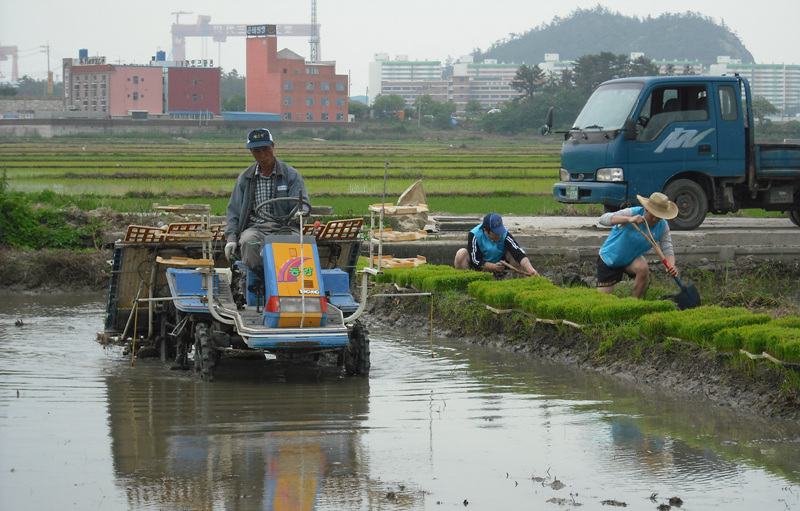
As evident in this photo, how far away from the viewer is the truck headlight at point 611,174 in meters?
16.1

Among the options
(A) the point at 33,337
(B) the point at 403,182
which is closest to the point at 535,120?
(B) the point at 403,182

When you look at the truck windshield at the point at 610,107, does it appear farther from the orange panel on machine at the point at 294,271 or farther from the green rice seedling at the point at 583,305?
the orange panel on machine at the point at 294,271

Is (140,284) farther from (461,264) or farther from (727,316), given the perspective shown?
(727,316)

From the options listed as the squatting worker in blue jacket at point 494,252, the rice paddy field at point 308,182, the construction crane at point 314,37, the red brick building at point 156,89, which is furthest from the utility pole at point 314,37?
the squatting worker in blue jacket at point 494,252

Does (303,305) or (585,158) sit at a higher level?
(585,158)

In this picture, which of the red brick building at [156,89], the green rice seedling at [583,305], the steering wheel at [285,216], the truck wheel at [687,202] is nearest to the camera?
the steering wheel at [285,216]

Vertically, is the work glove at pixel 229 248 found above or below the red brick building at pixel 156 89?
below

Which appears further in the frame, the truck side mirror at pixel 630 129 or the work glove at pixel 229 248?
the truck side mirror at pixel 630 129

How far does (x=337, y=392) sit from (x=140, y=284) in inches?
111

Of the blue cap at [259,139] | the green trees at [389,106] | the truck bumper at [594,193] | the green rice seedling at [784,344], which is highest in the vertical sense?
Result: the green trees at [389,106]

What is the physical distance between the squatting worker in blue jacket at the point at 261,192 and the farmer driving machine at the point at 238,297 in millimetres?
171

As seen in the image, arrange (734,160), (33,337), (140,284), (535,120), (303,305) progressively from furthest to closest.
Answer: (535,120) < (734,160) < (33,337) < (140,284) < (303,305)

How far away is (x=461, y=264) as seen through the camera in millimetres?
12727

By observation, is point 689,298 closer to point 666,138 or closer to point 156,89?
point 666,138
